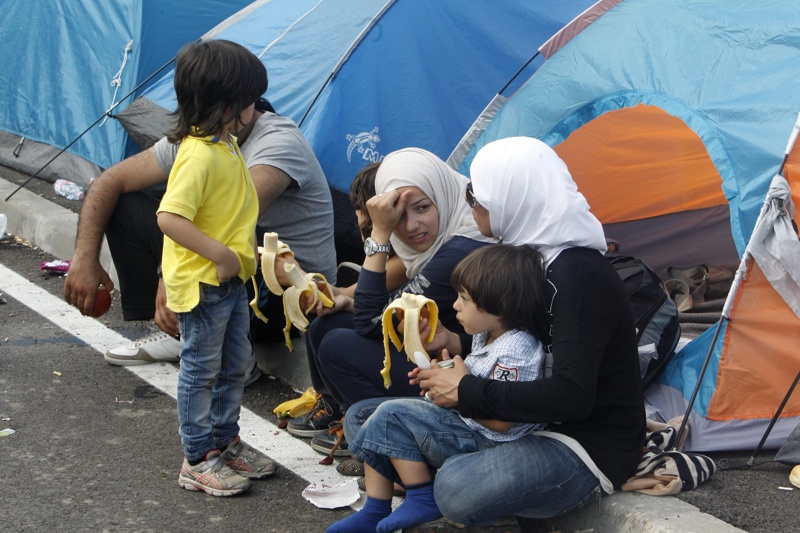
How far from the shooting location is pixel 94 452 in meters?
3.67

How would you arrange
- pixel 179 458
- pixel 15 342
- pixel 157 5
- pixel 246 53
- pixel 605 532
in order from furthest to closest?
pixel 157 5, pixel 15 342, pixel 179 458, pixel 246 53, pixel 605 532

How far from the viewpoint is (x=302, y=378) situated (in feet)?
14.4

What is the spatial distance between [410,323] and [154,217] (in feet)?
5.53

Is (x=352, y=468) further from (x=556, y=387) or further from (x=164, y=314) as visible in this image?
(x=556, y=387)

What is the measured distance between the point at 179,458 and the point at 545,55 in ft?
8.45

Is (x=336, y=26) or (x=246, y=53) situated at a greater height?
(x=246, y=53)

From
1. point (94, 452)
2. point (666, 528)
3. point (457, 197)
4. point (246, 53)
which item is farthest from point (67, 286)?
point (666, 528)

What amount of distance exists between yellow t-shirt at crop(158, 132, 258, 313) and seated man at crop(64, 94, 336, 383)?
2.38 ft

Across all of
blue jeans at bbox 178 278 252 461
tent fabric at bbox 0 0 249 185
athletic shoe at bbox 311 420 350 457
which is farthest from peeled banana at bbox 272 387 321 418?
tent fabric at bbox 0 0 249 185

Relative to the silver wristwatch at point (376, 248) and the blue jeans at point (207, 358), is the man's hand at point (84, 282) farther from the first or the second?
the silver wristwatch at point (376, 248)

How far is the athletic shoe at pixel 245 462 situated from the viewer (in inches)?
138

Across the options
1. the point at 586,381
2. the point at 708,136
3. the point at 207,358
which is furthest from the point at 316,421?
the point at 708,136

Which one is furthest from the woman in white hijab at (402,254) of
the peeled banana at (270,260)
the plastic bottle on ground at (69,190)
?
the plastic bottle on ground at (69,190)

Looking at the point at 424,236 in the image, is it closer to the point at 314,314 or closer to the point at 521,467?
the point at 314,314
